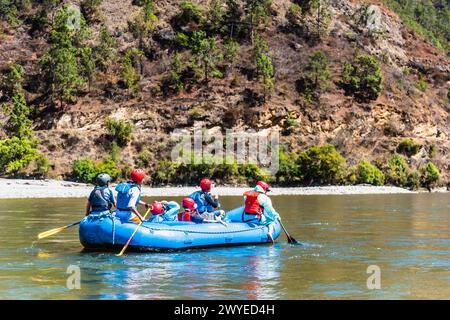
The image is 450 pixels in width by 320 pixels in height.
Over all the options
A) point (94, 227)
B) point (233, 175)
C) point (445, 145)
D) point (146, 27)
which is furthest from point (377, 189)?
point (94, 227)

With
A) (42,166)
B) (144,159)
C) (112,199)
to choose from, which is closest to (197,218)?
(112,199)

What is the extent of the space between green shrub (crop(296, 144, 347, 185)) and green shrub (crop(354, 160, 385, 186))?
2224 millimetres

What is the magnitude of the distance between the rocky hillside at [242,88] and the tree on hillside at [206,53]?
951 millimetres

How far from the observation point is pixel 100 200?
16.8m

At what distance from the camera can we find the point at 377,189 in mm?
64250

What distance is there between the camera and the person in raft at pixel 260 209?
1950cm

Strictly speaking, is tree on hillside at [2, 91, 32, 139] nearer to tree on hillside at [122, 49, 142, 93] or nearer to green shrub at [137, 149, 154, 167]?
green shrub at [137, 149, 154, 167]

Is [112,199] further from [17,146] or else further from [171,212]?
[17,146]

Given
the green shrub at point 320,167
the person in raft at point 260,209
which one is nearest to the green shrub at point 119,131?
the green shrub at point 320,167

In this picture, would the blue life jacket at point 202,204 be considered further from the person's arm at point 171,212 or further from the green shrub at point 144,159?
the green shrub at point 144,159

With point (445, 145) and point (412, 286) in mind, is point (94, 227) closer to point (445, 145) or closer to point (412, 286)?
point (412, 286)

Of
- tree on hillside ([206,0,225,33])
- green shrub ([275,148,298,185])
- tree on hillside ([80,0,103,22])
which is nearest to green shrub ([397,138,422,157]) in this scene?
green shrub ([275,148,298,185])

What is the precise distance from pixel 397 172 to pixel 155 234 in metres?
57.0
